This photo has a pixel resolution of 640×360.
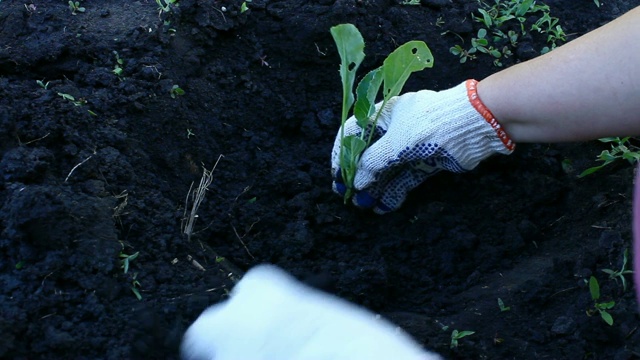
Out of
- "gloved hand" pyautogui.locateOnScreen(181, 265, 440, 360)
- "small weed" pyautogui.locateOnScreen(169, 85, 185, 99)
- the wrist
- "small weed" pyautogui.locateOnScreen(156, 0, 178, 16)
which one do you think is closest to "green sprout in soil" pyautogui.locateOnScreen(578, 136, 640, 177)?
the wrist

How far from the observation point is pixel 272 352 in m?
1.49

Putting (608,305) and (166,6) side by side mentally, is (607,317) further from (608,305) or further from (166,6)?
(166,6)

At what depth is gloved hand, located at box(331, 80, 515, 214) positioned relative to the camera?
1.94 metres

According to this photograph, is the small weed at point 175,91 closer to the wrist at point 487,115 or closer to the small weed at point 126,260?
the small weed at point 126,260

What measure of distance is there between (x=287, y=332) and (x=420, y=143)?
27.4 inches

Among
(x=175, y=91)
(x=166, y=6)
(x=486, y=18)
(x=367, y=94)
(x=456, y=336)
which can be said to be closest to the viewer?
(x=456, y=336)

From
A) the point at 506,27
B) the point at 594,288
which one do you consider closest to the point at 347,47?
the point at 506,27

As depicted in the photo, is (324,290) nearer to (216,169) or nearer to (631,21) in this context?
(216,169)

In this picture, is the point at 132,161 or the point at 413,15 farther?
the point at 413,15

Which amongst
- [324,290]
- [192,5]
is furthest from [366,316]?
[192,5]

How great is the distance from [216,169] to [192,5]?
0.53 metres

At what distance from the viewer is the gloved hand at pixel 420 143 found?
1.94 meters

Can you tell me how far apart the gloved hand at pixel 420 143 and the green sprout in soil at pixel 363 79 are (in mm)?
47

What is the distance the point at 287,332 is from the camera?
1.53m
